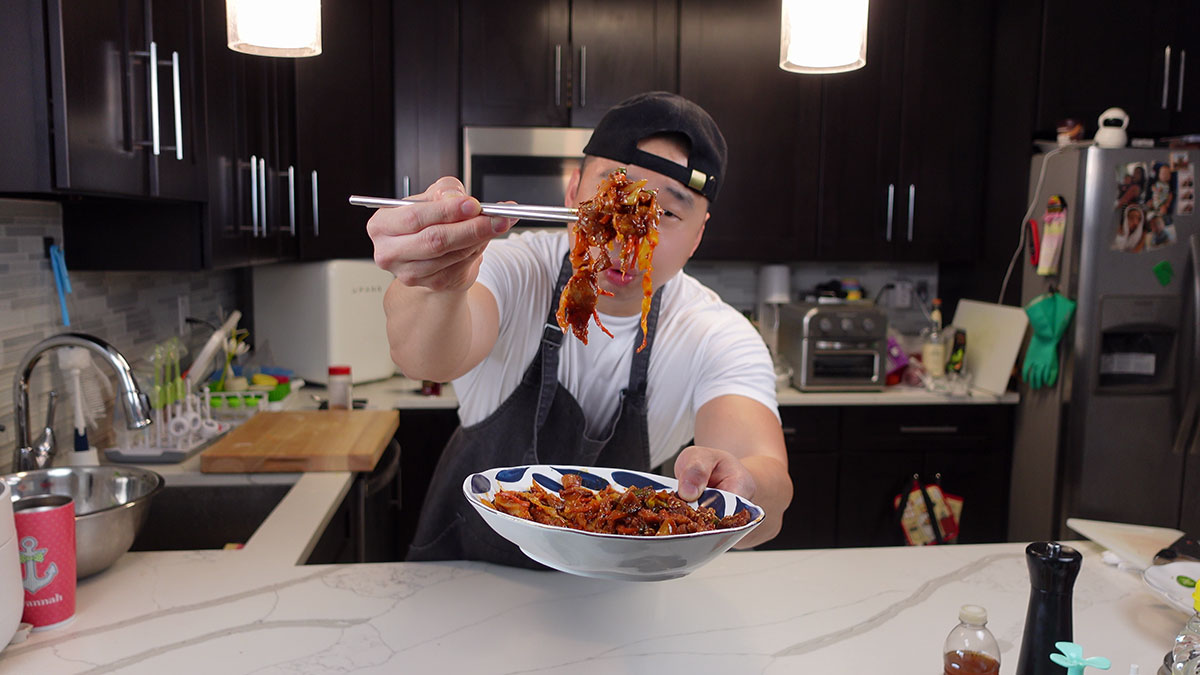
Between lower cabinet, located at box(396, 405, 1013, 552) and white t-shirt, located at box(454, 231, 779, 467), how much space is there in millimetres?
1706

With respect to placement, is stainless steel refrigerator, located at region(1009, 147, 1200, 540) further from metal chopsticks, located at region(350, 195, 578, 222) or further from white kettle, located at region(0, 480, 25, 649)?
white kettle, located at region(0, 480, 25, 649)

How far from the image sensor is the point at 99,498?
1524 mm

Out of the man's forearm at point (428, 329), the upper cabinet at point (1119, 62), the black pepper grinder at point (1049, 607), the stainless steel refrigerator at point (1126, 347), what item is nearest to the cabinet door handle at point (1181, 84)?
the upper cabinet at point (1119, 62)

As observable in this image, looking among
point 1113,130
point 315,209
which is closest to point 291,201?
point 315,209

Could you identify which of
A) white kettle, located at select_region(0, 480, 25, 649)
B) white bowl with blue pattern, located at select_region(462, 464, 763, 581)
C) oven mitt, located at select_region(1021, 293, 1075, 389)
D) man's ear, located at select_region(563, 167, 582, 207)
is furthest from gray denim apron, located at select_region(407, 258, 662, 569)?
oven mitt, located at select_region(1021, 293, 1075, 389)

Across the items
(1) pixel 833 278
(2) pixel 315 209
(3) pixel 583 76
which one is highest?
(3) pixel 583 76

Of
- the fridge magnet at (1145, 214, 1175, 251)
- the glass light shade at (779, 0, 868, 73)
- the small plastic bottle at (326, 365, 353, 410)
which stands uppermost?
the glass light shade at (779, 0, 868, 73)

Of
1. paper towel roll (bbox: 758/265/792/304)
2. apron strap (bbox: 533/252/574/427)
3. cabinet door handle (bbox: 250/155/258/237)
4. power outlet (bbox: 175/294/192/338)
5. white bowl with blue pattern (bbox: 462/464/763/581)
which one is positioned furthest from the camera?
paper towel roll (bbox: 758/265/792/304)

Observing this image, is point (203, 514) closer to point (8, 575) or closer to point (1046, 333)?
point (8, 575)

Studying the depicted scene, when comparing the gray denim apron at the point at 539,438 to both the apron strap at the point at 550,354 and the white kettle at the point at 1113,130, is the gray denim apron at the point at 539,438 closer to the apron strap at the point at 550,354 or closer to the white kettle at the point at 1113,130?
the apron strap at the point at 550,354

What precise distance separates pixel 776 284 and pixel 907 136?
2.68 ft

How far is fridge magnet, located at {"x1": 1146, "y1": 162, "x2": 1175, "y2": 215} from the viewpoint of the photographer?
302cm

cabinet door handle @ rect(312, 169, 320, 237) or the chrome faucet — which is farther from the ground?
cabinet door handle @ rect(312, 169, 320, 237)

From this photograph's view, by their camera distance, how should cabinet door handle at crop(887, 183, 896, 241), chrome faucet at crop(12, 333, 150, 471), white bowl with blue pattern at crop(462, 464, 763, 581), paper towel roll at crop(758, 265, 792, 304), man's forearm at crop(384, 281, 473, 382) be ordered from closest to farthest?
white bowl with blue pattern at crop(462, 464, 763, 581), man's forearm at crop(384, 281, 473, 382), chrome faucet at crop(12, 333, 150, 471), cabinet door handle at crop(887, 183, 896, 241), paper towel roll at crop(758, 265, 792, 304)
